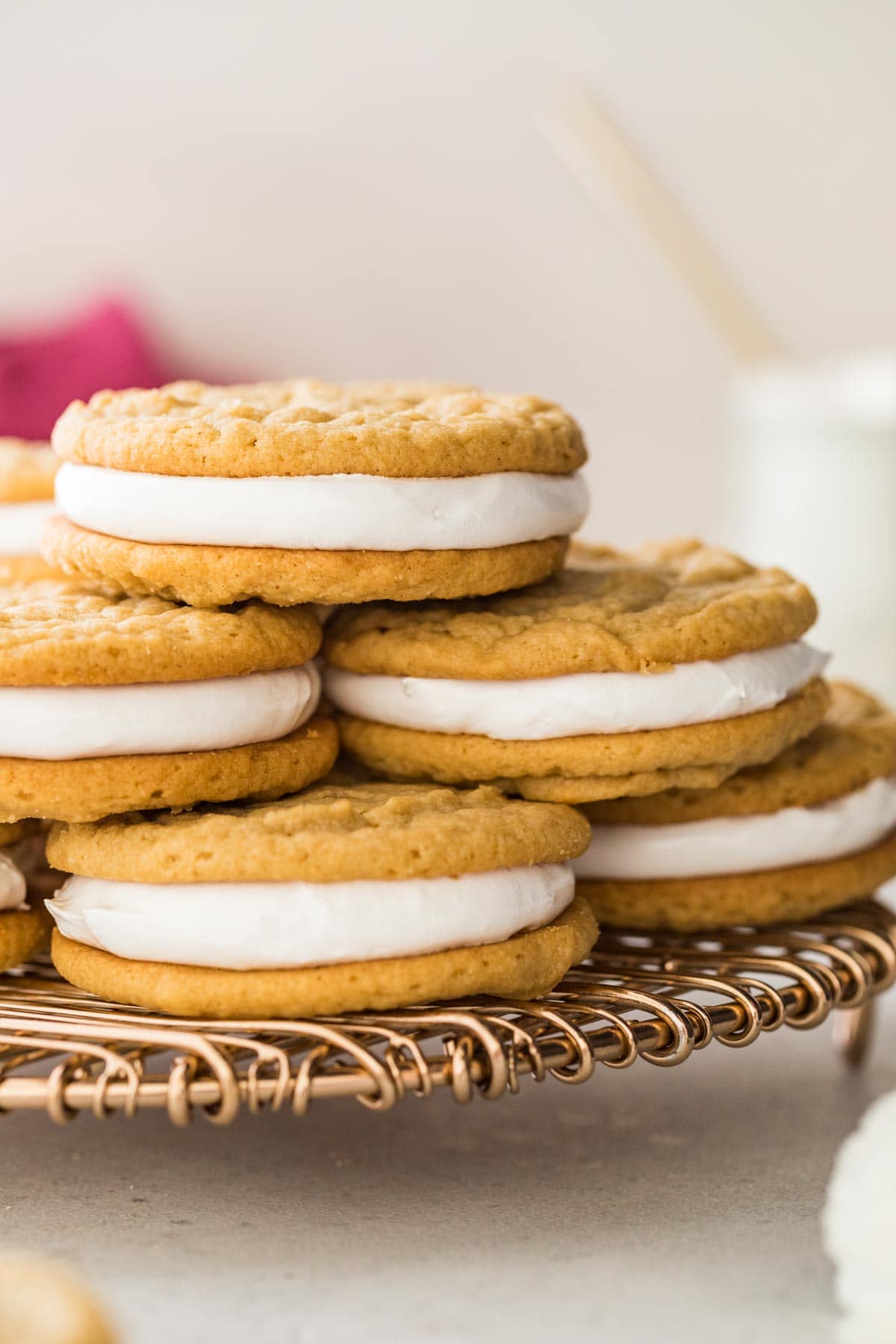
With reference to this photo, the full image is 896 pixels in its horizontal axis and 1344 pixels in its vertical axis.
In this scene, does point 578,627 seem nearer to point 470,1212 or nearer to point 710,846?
point 710,846

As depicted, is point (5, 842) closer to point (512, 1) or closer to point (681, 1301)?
point (681, 1301)

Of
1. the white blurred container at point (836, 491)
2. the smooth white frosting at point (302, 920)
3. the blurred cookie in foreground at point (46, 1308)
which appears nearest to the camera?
the blurred cookie in foreground at point (46, 1308)

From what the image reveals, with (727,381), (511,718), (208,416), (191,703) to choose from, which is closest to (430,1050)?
(511,718)

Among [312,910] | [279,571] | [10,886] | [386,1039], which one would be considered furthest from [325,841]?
[10,886]

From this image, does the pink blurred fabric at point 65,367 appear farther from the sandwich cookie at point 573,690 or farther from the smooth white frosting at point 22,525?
the sandwich cookie at point 573,690

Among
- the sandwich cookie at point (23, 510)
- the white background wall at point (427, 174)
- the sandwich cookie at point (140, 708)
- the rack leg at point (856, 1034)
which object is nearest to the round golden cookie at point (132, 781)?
the sandwich cookie at point (140, 708)

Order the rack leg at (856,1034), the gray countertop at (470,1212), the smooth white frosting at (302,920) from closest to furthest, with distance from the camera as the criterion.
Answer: the gray countertop at (470,1212) < the smooth white frosting at (302,920) < the rack leg at (856,1034)

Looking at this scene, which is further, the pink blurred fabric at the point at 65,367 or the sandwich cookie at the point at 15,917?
the pink blurred fabric at the point at 65,367

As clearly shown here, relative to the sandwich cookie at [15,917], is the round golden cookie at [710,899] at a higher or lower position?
higher
